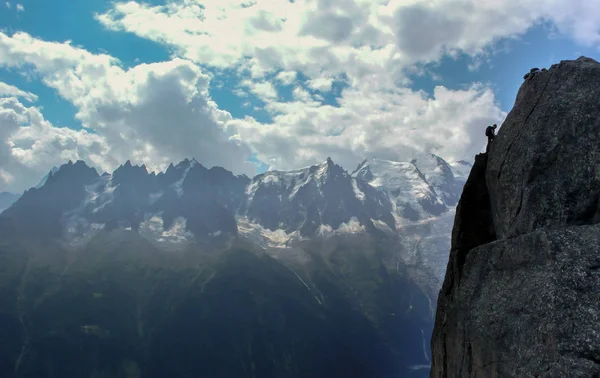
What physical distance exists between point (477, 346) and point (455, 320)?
3.69 meters

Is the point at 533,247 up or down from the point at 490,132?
down

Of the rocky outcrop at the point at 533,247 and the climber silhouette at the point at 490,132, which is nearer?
the rocky outcrop at the point at 533,247

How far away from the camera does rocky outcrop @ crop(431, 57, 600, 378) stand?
74.8 ft

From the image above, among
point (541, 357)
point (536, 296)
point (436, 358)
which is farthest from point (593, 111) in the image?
point (436, 358)

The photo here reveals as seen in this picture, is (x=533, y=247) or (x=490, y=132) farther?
(x=490, y=132)

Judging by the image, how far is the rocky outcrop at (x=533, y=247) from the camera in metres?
22.8

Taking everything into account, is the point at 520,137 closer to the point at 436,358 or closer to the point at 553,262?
the point at 553,262

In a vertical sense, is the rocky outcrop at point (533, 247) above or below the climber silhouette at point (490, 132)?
below

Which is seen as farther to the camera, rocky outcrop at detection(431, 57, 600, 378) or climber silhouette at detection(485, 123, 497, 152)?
climber silhouette at detection(485, 123, 497, 152)

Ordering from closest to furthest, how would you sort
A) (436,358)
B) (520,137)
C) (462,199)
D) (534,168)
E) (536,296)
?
(536,296)
(534,168)
(520,137)
(436,358)
(462,199)

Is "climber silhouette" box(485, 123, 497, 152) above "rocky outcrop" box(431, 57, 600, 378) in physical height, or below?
above

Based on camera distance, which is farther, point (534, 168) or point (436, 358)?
point (436, 358)

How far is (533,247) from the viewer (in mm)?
25938

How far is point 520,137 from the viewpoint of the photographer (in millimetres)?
32344
